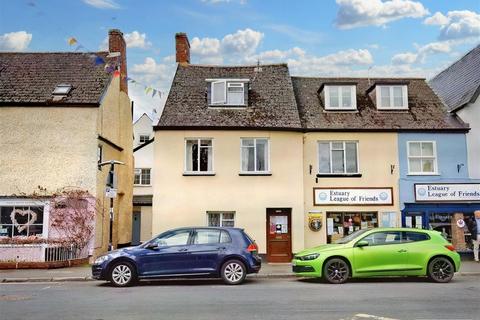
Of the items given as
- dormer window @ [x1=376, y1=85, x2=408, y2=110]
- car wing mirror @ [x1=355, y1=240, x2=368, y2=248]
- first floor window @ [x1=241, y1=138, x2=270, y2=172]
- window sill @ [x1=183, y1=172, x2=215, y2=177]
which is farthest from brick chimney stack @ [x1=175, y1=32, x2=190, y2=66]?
car wing mirror @ [x1=355, y1=240, x2=368, y2=248]

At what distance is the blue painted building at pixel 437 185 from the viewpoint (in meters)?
20.1

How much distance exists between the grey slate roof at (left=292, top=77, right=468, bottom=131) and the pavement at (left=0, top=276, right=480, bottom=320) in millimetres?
7909

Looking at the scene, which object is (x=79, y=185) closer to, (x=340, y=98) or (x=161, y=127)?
(x=161, y=127)

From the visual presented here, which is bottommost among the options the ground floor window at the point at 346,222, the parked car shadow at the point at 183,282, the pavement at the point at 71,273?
the parked car shadow at the point at 183,282

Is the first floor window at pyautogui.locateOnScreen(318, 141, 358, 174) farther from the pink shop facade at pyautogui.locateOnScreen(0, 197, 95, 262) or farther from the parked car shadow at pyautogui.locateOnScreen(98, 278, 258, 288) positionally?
the pink shop facade at pyautogui.locateOnScreen(0, 197, 95, 262)

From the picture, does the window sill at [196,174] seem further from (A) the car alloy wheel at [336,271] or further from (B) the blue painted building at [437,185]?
(B) the blue painted building at [437,185]

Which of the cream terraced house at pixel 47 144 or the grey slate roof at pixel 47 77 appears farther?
the grey slate roof at pixel 47 77

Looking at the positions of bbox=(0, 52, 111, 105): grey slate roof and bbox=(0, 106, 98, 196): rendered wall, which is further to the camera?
bbox=(0, 52, 111, 105): grey slate roof

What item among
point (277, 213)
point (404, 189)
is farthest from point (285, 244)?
point (404, 189)

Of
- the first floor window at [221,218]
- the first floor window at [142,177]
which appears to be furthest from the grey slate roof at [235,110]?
the first floor window at [142,177]

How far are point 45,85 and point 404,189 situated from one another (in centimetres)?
1561

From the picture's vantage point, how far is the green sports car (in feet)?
45.5

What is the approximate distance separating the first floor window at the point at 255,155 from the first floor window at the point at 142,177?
1971 cm

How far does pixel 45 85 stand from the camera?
68.9 ft
